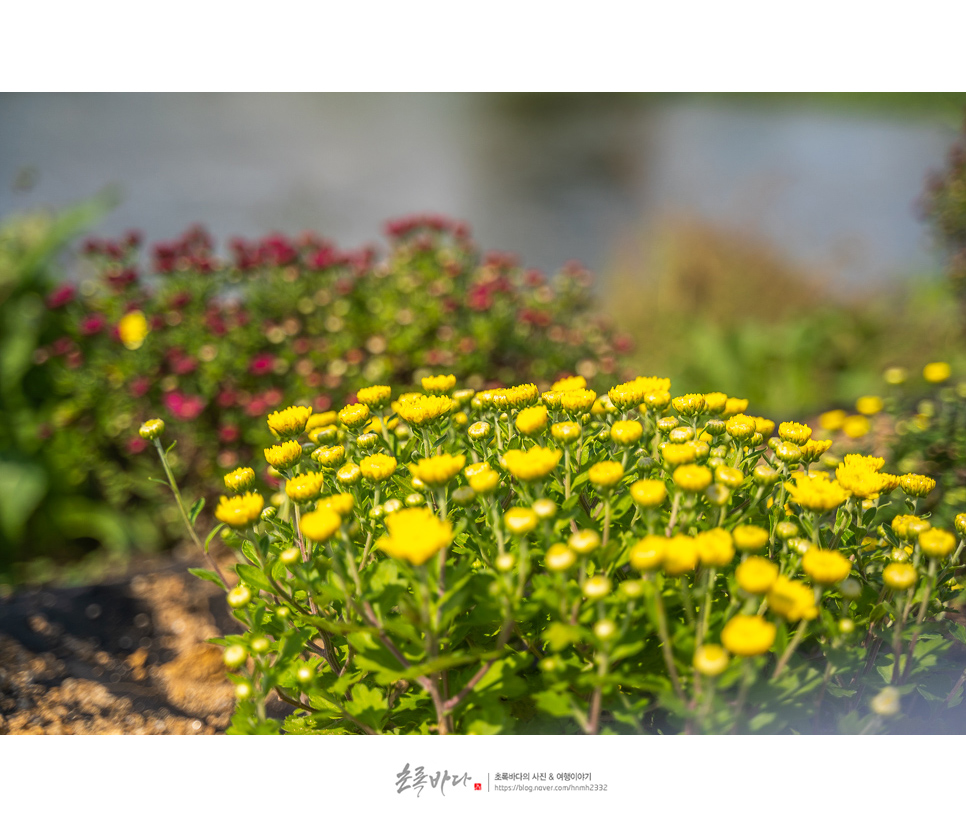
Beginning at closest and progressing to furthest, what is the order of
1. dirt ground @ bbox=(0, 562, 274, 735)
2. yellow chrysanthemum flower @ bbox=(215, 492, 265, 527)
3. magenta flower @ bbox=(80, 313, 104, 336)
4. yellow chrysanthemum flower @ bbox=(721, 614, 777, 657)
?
yellow chrysanthemum flower @ bbox=(721, 614, 777, 657) → yellow chrysanthemum flower @ bbox=(215, 492, 265, 527) → dirt ground @ bbox=(0, 562, 274, 735) → magenta flower @ bbox=(80, 313, 104, 336)

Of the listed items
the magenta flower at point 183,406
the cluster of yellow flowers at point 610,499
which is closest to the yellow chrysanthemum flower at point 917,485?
the cluster of yellow flowers at point 610,499

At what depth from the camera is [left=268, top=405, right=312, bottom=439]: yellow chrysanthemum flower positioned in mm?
1178

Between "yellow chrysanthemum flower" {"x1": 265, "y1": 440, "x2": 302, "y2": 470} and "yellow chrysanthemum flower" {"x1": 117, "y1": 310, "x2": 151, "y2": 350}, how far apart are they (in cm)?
183

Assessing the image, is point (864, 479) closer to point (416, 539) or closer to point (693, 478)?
point (693, 478)

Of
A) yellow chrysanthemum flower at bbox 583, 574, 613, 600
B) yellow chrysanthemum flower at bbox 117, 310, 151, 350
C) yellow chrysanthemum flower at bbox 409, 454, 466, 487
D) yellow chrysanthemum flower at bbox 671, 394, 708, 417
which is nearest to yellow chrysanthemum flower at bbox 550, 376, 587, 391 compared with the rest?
yellow chrysanthemum flower at bbox 671, 394, 708, 417

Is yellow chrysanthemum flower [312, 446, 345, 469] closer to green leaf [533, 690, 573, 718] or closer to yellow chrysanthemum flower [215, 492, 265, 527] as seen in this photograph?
yellow chrysanthemum flower [215, 492, 265, 527]

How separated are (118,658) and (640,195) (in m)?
7.01

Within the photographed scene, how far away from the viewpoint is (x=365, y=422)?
126cm

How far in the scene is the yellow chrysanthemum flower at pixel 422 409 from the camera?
1113 mm
